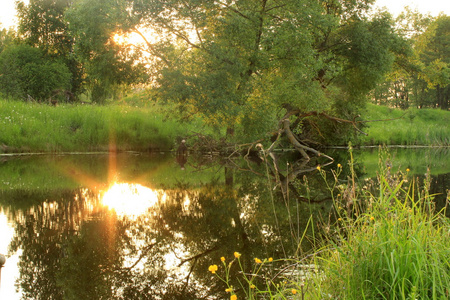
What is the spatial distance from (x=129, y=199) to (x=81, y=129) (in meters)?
11.3

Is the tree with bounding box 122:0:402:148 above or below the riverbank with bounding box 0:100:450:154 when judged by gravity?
above

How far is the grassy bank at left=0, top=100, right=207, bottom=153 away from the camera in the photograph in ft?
51.1

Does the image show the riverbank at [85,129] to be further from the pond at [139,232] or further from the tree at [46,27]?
the tree at [46,27]

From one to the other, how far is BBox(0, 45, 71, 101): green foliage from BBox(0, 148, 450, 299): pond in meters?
22.1

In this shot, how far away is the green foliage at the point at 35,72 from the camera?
93.4 feet

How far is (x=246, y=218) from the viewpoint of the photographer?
5.34 metres

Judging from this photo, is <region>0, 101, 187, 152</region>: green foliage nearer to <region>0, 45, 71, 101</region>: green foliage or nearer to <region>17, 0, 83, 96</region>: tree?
<region>0, 45, 71, 101</region>: green foliage

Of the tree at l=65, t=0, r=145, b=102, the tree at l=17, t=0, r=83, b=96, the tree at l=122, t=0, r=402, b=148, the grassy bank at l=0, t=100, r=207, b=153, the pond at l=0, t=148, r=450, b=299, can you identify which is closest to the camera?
the pond at l=0, t=148, r=450, b=299

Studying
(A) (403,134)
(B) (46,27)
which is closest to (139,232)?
(A) (403,134)

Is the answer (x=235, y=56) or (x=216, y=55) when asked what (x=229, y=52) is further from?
(x=216, y=55)

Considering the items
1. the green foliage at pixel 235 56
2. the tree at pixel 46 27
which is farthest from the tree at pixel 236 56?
the tree at pixel 46 27

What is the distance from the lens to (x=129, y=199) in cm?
677

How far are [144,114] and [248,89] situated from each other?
6133 millimetres

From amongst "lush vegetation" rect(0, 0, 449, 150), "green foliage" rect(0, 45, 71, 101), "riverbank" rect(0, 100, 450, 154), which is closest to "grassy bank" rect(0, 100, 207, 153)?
"riverbank" rect(0, 100, 450, 154)
